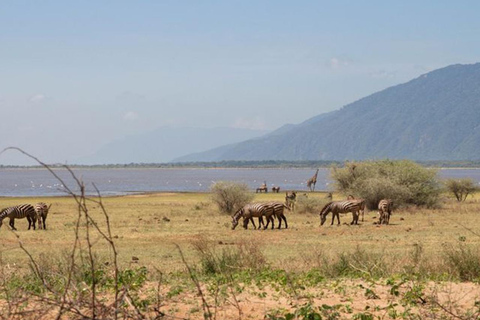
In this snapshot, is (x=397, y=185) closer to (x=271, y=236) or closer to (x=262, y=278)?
(x=271, y=236)

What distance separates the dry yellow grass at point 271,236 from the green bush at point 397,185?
1.47m

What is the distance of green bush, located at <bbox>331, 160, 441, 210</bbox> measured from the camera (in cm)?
4106

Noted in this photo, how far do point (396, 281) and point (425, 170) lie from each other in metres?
32.1

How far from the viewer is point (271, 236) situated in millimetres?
27234

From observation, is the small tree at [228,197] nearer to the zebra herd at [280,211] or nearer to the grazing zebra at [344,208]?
the zebra herd at [280,211]

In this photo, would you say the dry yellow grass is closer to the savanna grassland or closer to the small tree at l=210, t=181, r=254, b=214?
the savanna grassland

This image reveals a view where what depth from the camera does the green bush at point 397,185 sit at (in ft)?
135

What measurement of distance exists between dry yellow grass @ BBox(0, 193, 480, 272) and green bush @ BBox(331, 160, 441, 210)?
1.47 metres

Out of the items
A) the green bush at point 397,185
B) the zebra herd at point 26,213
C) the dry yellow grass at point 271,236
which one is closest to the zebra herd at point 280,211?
the dry yellow grass at point 271,236

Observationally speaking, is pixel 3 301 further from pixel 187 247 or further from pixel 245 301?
pixel 187 247

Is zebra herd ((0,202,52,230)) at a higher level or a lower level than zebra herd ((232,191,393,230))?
higher

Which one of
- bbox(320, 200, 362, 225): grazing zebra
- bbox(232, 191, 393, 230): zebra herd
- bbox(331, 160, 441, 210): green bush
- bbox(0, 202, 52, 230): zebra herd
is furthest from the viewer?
bbox(331, 160, 441, 210): green bush

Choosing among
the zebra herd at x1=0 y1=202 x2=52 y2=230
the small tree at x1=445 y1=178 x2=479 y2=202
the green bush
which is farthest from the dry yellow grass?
the small tree at x1=445 y1=178 x2=479 y2=202

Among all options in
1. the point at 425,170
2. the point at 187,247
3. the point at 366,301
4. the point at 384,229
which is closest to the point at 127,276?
the point at 366,301
